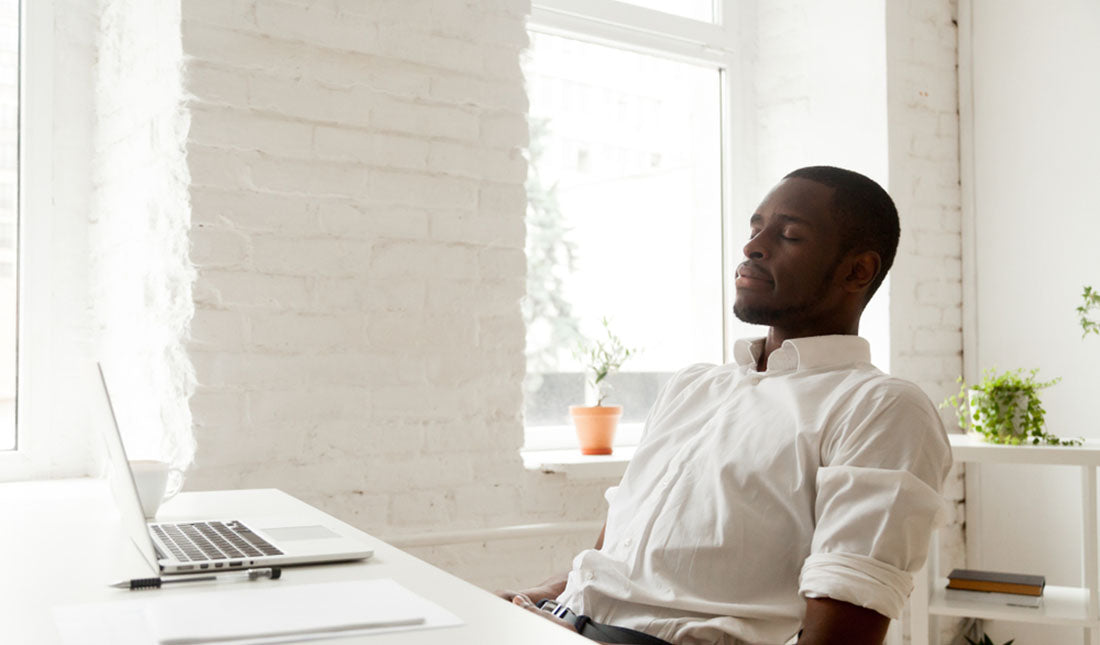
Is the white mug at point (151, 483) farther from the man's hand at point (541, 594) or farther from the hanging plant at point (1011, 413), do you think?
the hanging plant at point (1011, 413)

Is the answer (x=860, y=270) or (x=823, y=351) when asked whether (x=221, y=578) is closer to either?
(x=823, y=351)

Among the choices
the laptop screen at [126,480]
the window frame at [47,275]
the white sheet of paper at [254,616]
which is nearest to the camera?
the white sheet of paper at [254,616]

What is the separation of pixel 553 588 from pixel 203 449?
74 cm

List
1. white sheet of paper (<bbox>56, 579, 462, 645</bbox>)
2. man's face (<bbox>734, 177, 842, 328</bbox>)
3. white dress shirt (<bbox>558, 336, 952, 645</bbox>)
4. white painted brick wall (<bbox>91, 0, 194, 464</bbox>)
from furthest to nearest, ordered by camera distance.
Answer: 1. white painted brick wall (<bbox>91, 0, 194, 464</bbox>)
2. man's face (<bbox>734, 177, 842, 328</bbox>)
3. white dress shirt (<bbox>558, 336, 952, 645</bbox>)
4. white sheet of paper (<bbox>56, 579, 462, 645</bbox>)

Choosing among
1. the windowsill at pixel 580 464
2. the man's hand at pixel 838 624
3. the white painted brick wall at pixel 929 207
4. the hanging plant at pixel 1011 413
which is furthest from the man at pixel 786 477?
the white painted brick wall at pixel 929 207

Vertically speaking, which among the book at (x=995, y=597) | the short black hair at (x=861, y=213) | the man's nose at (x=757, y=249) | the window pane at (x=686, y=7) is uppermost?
the window pane at (x=686, y=7)

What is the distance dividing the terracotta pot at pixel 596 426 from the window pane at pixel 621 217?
0.74 ft

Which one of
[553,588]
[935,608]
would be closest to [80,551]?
[553,588]

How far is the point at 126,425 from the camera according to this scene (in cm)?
222

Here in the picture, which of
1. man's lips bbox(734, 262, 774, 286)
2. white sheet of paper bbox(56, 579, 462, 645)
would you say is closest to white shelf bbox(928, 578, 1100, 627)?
man's lips bbox(734, 262, 774, 286)

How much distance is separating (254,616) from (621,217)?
88.1 inches

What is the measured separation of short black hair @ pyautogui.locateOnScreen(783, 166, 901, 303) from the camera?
1586mm

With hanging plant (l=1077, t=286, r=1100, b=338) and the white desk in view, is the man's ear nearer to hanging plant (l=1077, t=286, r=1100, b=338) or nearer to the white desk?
the white desk

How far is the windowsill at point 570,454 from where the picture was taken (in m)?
2.42
